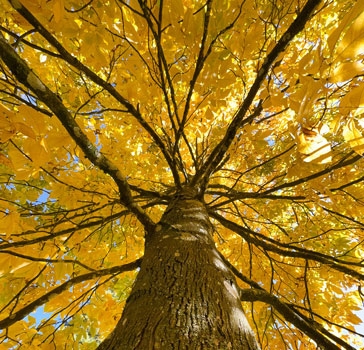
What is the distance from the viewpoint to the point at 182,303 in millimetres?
908

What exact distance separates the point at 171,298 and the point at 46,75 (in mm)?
2735

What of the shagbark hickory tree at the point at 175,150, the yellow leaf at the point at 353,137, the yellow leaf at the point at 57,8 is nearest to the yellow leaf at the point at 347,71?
the shagbark hickory tree at the point at 175,150

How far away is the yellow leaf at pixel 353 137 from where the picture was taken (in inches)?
30.3

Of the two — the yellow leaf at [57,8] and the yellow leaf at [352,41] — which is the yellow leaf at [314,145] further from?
the yellow leaf at [57,8]

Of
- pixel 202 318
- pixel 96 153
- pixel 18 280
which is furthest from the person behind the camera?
pixel 18 280

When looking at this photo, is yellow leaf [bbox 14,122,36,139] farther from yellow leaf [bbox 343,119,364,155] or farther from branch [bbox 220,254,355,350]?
branch [bbox 220,254,355,350]

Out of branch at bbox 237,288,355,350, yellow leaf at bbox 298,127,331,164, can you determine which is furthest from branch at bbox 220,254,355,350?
yellow leaf at bbox 298,127,331,164

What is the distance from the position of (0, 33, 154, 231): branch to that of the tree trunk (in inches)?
12.3

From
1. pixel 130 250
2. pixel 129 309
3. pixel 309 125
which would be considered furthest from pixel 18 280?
pixel 309 125

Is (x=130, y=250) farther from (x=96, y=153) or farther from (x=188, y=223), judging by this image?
(x=96, y=153)

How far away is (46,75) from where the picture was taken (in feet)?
9.19

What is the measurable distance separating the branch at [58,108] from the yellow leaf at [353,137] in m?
1.02

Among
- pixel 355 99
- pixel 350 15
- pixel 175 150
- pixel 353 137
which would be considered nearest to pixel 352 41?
pixel 350 15

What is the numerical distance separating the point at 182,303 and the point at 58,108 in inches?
34.4
